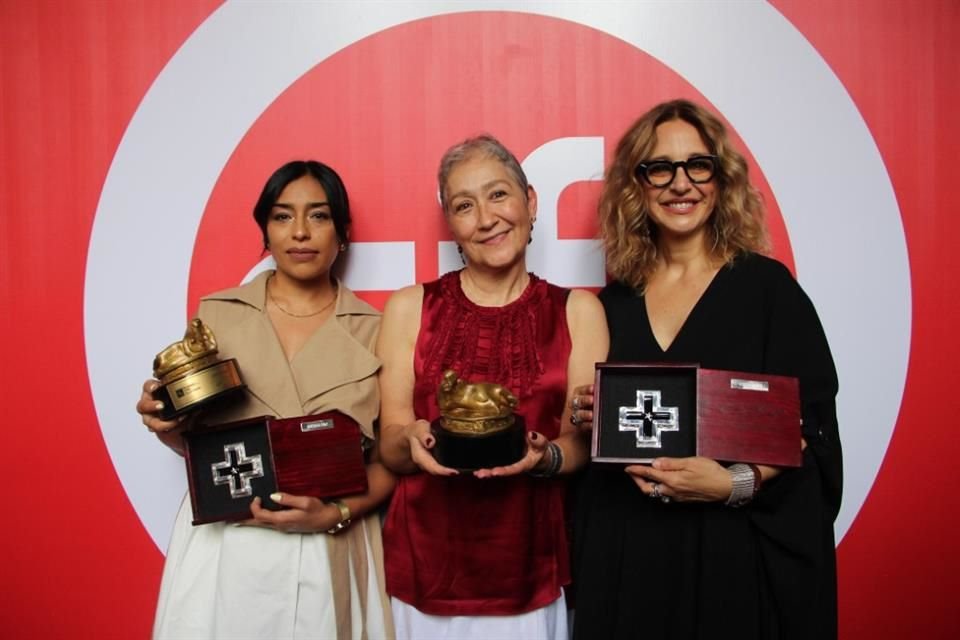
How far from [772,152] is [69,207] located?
2539 mm

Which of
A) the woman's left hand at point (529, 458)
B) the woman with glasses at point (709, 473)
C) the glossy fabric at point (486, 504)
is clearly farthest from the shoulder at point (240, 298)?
the woman with glasses at point (709, 473)

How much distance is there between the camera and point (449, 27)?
2.47 m

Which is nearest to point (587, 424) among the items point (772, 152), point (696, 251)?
point (696, 251)

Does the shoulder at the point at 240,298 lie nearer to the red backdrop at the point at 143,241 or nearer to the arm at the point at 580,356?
the red backdrop at the point at 143,241

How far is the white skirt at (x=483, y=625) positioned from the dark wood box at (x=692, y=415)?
548mm

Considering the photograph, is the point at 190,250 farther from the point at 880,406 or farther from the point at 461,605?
the point at 880,406

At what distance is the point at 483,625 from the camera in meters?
1.87

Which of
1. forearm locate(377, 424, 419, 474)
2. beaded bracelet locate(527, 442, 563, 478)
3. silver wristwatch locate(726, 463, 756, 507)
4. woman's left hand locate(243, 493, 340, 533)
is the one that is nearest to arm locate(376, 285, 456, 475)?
forearm locate(377, 424, 419, 474)

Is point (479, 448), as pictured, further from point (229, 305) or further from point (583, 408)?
point (229, 305)

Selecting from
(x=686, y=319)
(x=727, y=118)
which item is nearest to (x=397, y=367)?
(x=686, y=319)

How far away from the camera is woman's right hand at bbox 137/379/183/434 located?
70.5 inches

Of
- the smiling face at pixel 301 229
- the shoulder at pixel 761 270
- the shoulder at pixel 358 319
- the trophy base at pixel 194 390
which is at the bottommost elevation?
the trophy base at pixel 194 390

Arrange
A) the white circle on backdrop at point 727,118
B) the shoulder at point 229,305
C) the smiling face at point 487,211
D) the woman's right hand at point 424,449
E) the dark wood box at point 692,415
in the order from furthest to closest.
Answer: the white circle on backdrop at point 727,118, the shoulder at point 229,305, the smiling face at point 487,211, the woman's right hand at point 424,449, the dark wood box at point 692,415

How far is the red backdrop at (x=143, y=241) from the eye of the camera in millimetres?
2508
